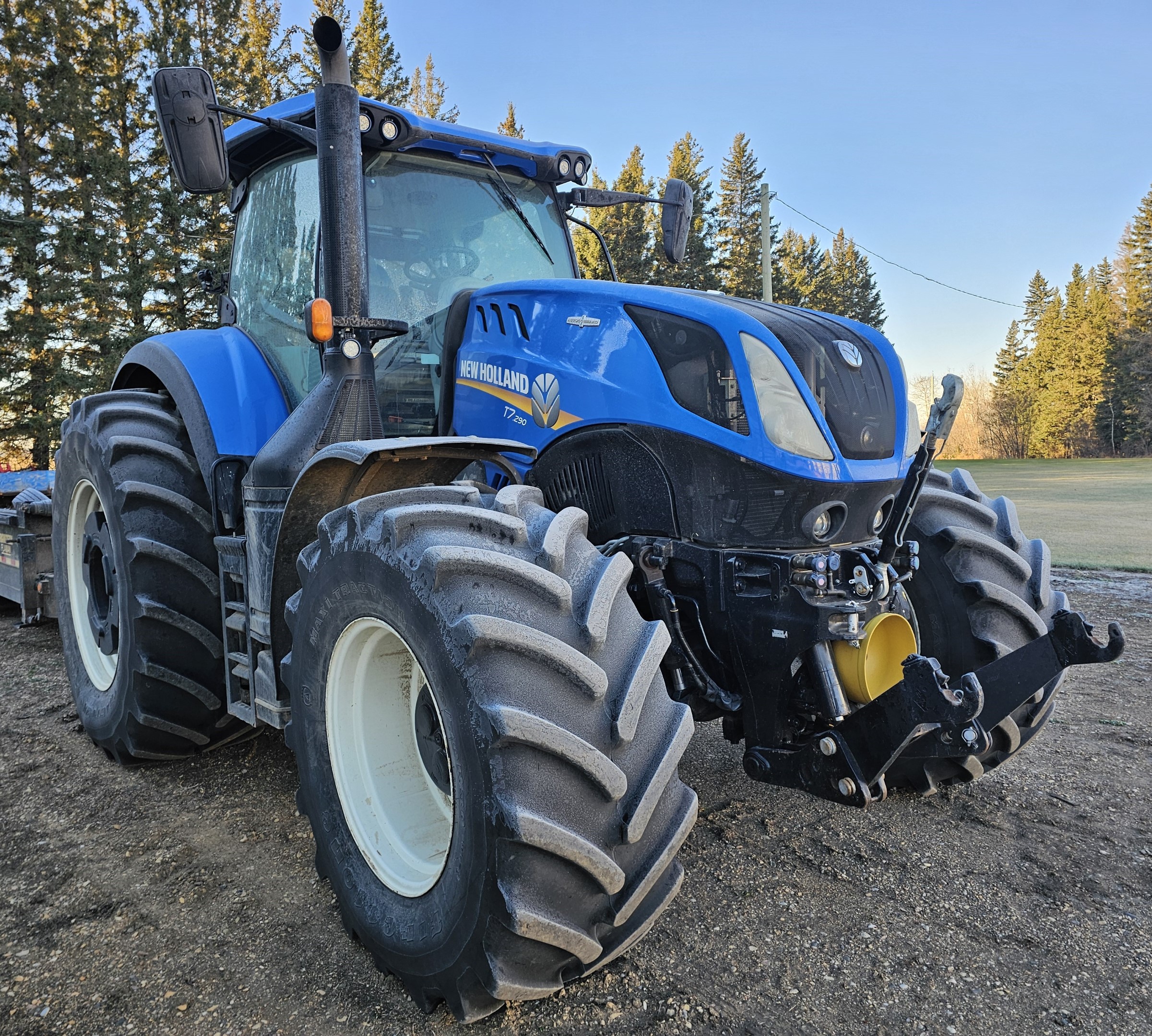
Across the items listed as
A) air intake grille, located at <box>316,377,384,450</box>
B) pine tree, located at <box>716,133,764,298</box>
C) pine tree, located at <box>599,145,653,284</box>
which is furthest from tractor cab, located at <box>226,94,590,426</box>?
pine tree, located at <box>716,133,764,298</box>

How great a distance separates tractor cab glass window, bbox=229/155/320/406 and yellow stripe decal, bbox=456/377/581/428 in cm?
68

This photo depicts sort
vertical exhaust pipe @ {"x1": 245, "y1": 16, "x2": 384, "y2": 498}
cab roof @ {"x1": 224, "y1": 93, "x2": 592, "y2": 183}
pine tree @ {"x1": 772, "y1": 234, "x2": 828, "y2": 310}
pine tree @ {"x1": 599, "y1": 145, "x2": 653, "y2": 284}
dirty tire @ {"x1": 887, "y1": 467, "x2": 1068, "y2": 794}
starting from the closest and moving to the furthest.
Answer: vertical exhaust pipe @ {"x1": 245, "y1": 16, "x2": 384, "y2": 498} < dirty tire @ {"x1": 887, "y1": 467, "x2": 1068, "y2": 794} < cab roof @ {"x1": 224, "y1": 93, "x2": 592, "y2": 183} < pine tree @ {"x1": 599, "y1": 145, "x2": 653, "y2": 284} < pine tree @ {"x1": 772, "y1": 234, "x2": 828, "y2": 310}

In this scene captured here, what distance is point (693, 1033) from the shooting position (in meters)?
1.97

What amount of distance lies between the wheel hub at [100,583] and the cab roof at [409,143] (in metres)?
1.69

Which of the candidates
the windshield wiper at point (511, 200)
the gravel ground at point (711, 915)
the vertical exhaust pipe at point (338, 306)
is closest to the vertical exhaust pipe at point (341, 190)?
the vertical exhaust pipe at point (338, 306)

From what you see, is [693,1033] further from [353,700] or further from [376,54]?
[376,54]

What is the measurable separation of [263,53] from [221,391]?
26070mm

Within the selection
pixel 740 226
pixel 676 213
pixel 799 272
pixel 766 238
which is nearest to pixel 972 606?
pixel 676 213

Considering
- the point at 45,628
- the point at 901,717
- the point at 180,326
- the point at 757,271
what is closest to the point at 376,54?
the point at 180,326

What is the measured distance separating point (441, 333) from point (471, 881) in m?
2.03

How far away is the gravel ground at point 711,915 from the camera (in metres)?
2.05

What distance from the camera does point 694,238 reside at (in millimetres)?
35438

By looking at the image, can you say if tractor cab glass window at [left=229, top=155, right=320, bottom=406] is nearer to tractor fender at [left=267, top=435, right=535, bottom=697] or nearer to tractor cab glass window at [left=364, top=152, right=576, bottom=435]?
tractor cab glass window at [left=364, top=152, right=576, bottom=435]

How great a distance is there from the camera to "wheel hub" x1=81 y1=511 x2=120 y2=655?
3670 millimetres
